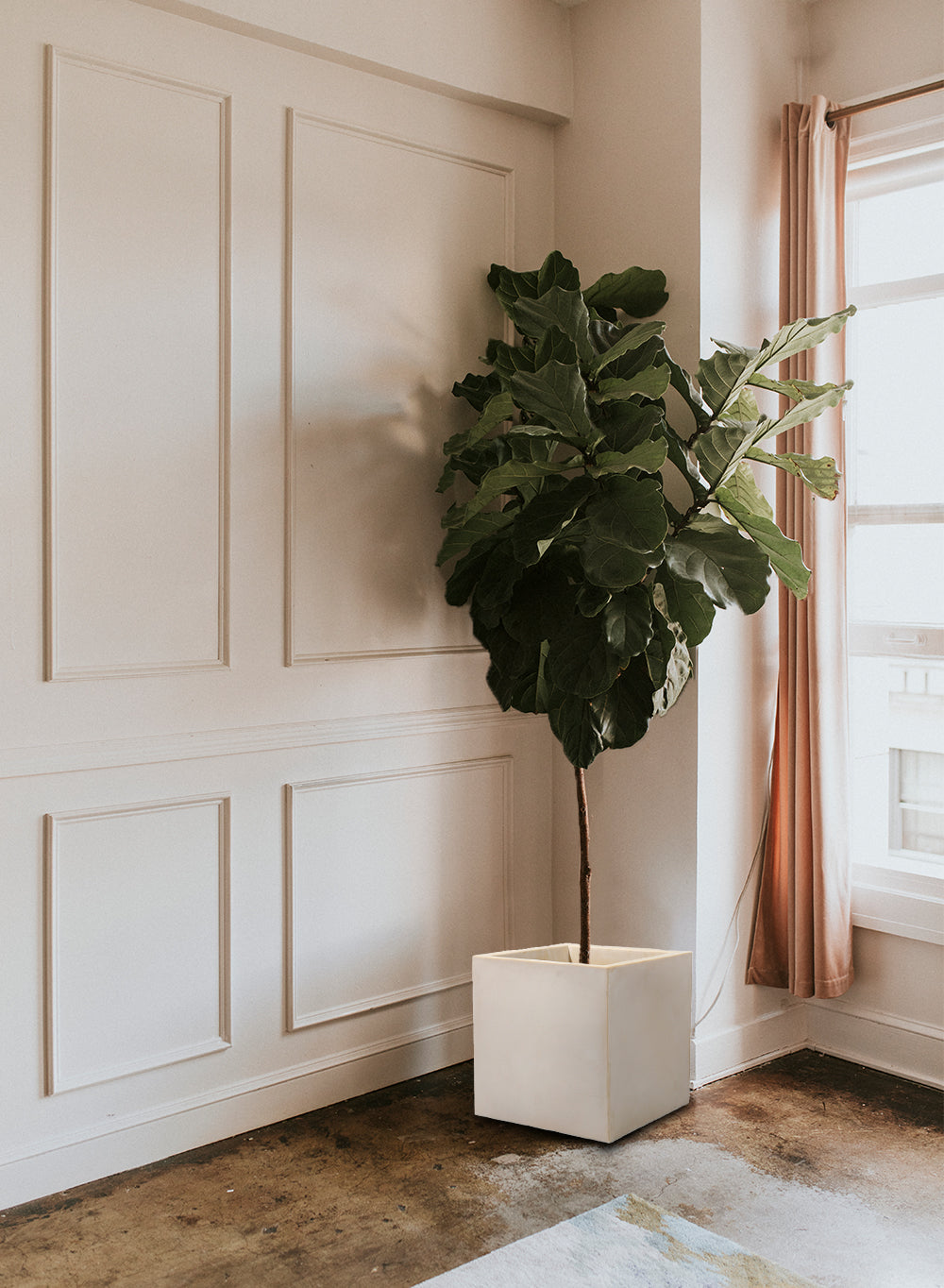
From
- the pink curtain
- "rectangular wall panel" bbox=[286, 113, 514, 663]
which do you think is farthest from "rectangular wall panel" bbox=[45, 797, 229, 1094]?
the pink curtain

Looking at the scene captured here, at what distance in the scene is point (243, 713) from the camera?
100.0 inches

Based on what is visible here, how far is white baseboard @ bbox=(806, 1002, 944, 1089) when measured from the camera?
2820mm

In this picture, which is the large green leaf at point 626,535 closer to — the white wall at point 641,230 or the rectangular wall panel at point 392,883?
the white wall at point 641,230

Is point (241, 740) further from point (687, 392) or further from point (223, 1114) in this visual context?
point (687, 392)

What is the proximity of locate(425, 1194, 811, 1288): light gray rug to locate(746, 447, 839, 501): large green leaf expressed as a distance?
4.92ft

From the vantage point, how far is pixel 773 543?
2.38m

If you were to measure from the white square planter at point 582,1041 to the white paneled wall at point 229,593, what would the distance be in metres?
0.35

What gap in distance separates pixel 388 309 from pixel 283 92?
0.52 meters

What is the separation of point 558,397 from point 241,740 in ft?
3.34

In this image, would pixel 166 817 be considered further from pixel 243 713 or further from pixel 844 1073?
pixel 844 1073

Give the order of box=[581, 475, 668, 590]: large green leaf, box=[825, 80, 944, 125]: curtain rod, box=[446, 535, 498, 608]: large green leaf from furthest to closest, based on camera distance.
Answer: box=[825, 80, 944, 125]: curtain rod < box=[446, 535, 498, 608]: large green leaf < box=[581, 475, 668, 590]: large green leaf

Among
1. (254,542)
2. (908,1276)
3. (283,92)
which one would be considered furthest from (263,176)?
(908,1276)

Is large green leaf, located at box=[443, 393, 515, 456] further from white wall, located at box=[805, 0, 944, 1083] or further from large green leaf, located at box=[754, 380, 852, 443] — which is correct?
white wall, located at box=[805, 0, 944, 1083]

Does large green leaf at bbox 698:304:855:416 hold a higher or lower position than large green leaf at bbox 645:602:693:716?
higher
